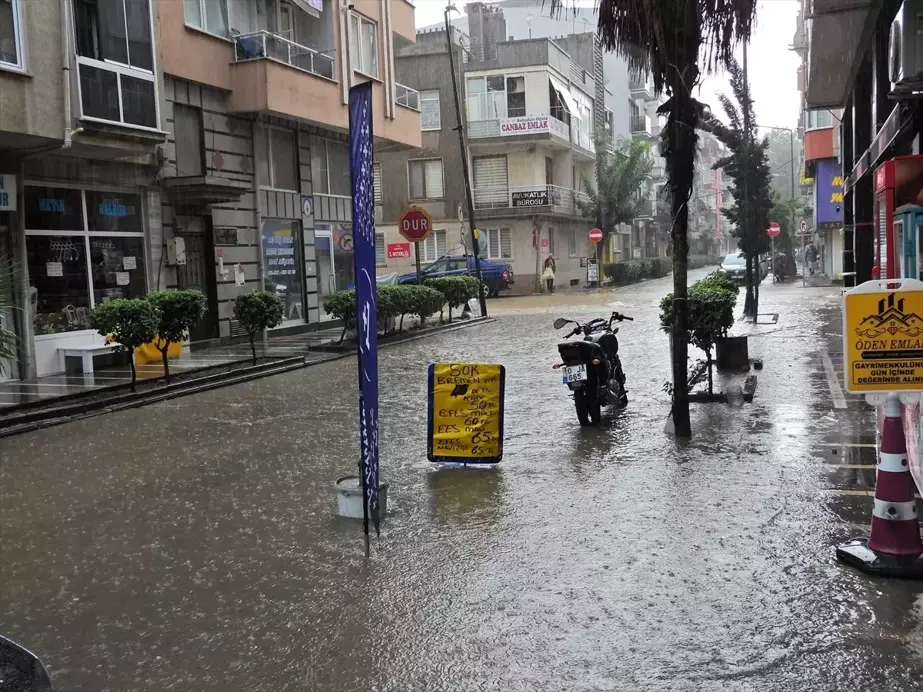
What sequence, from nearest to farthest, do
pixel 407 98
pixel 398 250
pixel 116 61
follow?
1. pixel 116 61
2. pixel 407 98
3. pixel 398 250

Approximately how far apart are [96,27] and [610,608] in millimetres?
14364

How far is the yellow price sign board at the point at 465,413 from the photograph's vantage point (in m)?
7.93

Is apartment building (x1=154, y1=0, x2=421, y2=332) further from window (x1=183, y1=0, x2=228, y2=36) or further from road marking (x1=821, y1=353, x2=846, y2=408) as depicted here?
road marking (x1=821, y1=353, x2=846, y2=408)

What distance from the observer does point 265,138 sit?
70.4 feet

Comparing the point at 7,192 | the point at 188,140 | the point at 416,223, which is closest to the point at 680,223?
the point at 7,192

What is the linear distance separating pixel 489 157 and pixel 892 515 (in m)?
42.4

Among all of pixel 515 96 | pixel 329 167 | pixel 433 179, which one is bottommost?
pixel 329 167

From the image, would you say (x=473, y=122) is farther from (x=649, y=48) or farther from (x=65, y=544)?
(x=65, y=544)

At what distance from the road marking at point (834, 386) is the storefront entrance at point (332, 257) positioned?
526 inches

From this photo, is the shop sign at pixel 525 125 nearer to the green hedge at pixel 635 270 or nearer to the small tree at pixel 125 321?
the green hedge at pixel 635 270

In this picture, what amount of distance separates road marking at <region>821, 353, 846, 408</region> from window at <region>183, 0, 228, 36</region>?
13.9 m

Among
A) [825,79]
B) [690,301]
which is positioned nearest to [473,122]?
[825,79]

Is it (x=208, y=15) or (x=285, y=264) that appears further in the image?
(x=285, y=264)

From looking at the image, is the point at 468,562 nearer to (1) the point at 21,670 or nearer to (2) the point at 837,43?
(1) the point at 21,670
